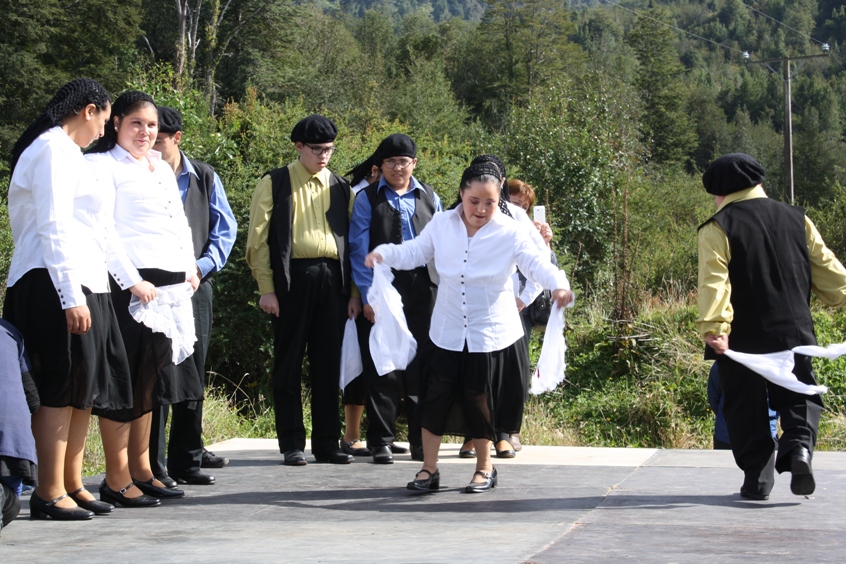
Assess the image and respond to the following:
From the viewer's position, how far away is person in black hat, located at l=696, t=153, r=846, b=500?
5.20 m

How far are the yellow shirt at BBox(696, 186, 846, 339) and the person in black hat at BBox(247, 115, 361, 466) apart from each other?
2486 mm

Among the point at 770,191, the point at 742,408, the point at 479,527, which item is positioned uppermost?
the point at 770,191

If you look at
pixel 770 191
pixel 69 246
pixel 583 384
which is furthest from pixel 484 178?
pixel 770 191

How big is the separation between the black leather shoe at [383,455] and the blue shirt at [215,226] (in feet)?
5.38

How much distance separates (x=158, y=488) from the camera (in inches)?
219

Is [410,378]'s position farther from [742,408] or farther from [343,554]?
[343,554]

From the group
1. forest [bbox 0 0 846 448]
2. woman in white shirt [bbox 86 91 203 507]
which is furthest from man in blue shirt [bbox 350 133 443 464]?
forest [bbox 0 0 846 448]

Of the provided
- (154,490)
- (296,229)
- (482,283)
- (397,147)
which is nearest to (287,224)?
(296,229)

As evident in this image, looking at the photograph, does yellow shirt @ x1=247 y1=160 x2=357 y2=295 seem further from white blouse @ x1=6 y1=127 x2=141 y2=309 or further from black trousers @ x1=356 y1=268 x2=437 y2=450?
white blouse @ x1=6 y1=127 x2=141 y2=309

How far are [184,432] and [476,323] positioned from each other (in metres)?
1.89

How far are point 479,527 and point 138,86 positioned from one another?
1446cm

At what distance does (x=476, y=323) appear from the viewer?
5.63m

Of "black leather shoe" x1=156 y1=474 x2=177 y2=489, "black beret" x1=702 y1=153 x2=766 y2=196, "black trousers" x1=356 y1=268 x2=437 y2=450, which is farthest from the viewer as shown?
"black trousers" x1=356 y1=268 x2=437 y2=450

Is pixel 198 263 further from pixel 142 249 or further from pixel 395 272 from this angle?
pixel 395 272
